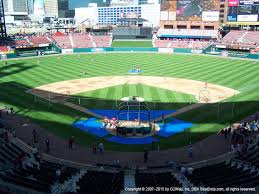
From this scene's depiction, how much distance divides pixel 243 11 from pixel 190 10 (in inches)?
826

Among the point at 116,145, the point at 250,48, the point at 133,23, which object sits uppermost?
the point at 133,23

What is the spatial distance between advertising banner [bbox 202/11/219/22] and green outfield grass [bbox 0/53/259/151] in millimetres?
28621

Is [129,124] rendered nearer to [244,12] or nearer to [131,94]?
[131,94]

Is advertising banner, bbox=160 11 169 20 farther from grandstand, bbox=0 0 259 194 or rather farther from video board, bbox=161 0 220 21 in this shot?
grandstand, bbox=0 0 259 194

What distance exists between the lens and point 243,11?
89625 mm

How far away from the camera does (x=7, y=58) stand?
268ft

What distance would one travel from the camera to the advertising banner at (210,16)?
103 m

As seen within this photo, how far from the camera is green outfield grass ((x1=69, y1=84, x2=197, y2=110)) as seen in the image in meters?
39.5

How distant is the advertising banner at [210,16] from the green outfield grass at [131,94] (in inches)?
2587

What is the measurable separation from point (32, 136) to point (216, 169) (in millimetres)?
18376

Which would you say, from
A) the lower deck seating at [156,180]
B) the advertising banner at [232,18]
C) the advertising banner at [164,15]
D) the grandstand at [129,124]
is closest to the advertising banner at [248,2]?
the advertising banner at [232,18]

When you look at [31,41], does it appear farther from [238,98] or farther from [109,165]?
[109,165]

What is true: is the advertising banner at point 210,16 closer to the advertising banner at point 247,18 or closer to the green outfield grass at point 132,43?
the advertising banner at point 247,18

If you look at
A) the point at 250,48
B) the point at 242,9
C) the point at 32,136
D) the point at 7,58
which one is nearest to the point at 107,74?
the point at 32,136
